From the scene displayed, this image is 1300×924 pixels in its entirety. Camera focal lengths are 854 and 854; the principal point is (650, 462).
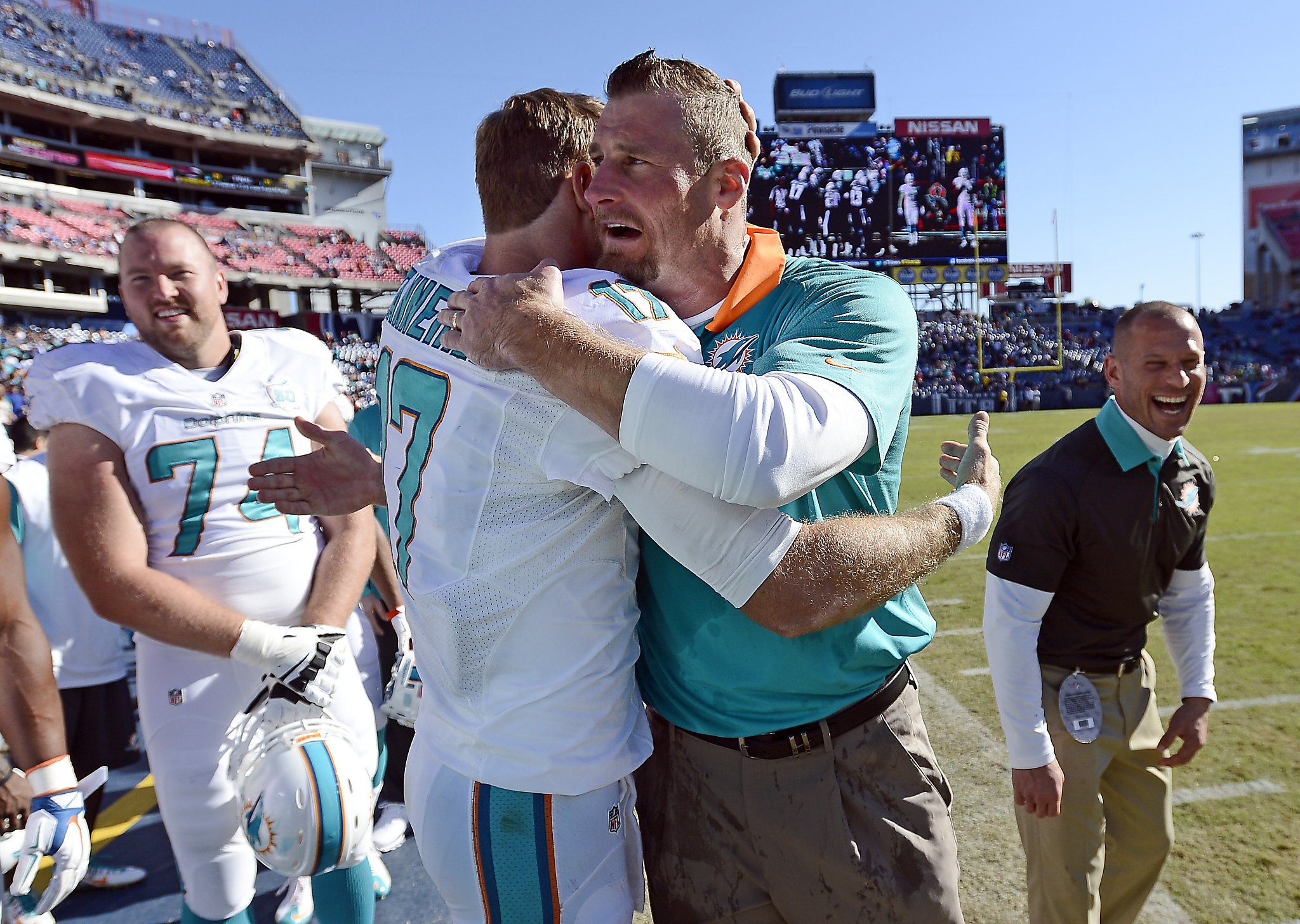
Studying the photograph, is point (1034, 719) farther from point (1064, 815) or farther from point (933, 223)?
point (933, 223)

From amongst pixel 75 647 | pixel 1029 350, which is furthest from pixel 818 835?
pixel 1029 350

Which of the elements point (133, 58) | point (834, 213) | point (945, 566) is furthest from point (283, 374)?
point (133, 58)

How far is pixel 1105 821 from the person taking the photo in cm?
241

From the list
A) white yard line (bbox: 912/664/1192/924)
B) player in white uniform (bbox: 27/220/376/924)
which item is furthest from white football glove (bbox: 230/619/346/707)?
white yard line (bbox: 912/664/1192/924)

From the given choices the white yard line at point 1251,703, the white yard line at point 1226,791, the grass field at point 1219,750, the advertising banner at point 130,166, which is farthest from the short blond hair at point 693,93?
the advertising banner at point 130,166

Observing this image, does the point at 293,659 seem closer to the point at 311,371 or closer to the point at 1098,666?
the point at 311,371

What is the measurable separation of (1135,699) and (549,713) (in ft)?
6.00

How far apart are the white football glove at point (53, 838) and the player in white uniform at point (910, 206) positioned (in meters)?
37.5

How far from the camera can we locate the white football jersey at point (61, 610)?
348 cm

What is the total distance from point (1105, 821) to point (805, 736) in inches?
58.6

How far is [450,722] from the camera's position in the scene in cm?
145

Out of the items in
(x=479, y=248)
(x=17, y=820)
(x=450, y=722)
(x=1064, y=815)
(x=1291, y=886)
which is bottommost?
(x=1291, y=886)

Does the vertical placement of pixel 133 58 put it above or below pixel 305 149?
above

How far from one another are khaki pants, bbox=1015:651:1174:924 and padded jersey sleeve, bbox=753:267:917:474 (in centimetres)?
139
